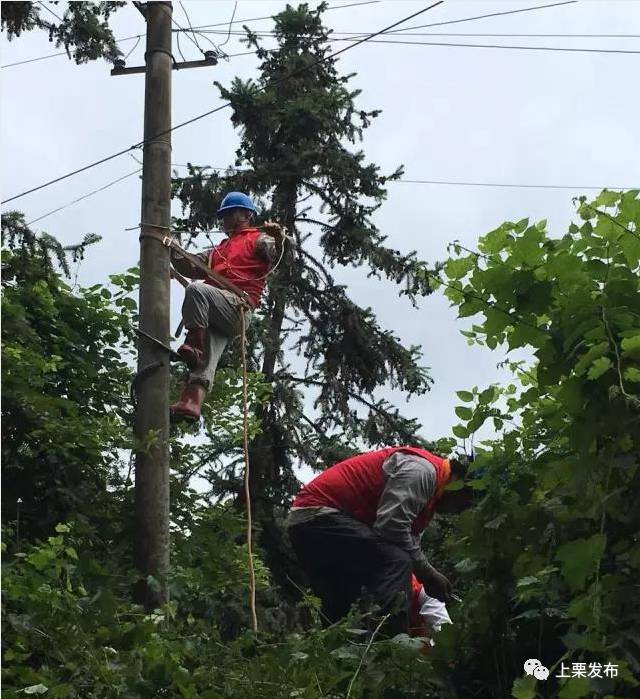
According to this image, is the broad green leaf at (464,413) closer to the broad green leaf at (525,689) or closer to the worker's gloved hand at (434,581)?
the broad green leaf at (525,689)

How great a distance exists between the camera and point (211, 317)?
7.13 meters

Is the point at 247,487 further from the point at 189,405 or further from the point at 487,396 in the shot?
the point at 487,396

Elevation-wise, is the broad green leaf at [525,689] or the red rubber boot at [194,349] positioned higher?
the red rubber boot at [194,349]

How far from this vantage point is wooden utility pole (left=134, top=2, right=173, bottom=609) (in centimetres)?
619

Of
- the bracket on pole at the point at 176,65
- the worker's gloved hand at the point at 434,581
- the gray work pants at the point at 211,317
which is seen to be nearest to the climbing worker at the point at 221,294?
the gray work pants at the point at 211,317

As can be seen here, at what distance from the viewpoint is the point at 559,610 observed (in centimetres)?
363

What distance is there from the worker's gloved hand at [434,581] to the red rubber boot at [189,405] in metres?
1.55

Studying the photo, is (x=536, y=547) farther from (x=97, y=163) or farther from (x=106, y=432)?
(x=97, y=163)

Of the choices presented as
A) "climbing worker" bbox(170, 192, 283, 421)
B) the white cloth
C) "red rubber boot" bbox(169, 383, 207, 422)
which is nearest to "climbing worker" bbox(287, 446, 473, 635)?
the white cloth

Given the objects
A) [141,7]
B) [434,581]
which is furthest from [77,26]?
[434,581]

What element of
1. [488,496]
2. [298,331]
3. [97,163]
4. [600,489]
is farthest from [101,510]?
[298,331]

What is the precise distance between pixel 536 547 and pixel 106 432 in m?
3.65

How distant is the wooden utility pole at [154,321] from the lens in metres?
6.19

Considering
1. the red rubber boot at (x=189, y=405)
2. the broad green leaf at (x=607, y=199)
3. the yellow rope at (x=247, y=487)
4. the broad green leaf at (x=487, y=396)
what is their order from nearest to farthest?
the broad green leaf at (x=607, y=199)
the broad green leaf at (x=487, y=396)
the yellow rope at (x=247, y=487)
the red rubber boot at (x=189, y=405)
